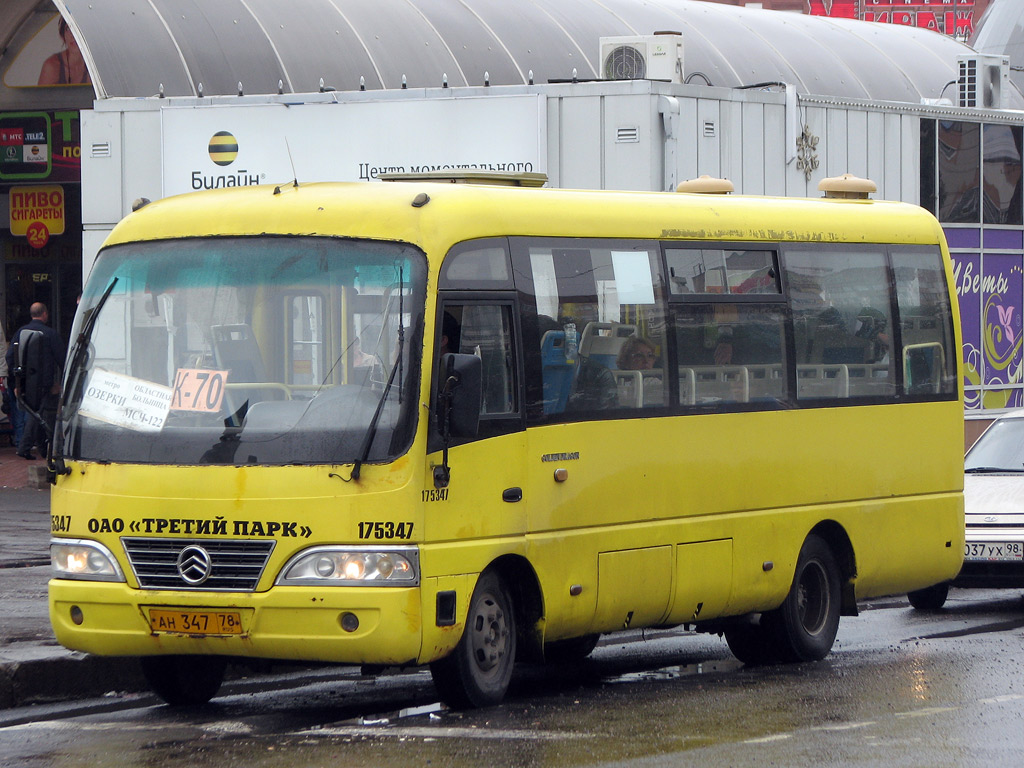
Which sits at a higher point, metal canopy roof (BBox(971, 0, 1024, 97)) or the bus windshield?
metal canopy roof (BBox(971, 0, 1024, 97))

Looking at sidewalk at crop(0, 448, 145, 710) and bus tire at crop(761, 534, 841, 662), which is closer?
sidewalk at crop(0, 448, 145, 710)

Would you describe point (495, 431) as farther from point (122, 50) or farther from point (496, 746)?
point (122, 50)

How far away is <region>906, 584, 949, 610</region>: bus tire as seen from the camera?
1445 cm

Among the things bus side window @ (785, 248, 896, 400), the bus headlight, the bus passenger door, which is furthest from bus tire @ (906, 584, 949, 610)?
the bus headlight

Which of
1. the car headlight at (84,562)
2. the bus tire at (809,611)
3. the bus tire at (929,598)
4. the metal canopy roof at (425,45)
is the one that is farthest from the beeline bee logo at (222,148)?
the car headlight at (84,562)

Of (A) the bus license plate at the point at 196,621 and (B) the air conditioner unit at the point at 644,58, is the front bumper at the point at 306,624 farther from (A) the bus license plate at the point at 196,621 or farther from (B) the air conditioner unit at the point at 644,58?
(B) the air conditioner unit at the point at 644,58

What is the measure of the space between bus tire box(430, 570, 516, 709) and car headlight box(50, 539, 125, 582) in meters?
1.66

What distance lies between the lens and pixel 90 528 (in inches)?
354

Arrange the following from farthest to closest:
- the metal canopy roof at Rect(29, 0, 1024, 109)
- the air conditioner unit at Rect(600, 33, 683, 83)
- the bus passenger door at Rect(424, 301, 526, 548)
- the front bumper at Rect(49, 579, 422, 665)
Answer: the metal canopy roof at Rect(29, 0, 1024, 109) < the air conditioner unit at Rect(600, 33, 683, 83) < the bus passenger door at Rect(424, 301, 526, 548) < the front bumper at Rect(49, 579, 422, 665)

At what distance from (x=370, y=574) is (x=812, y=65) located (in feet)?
85.9

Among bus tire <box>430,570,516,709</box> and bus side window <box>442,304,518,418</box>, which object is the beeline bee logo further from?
bus tire <box>430,570,516,709</box>

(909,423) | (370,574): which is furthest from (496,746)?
(909,423)

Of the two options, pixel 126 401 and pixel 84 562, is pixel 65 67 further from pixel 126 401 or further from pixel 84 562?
A: pixel 84 562

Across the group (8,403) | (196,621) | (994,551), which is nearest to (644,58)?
(994,551)
